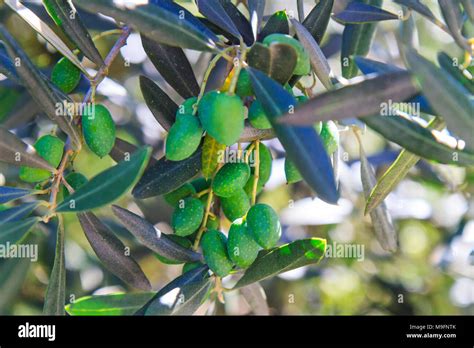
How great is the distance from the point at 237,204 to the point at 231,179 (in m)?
0.09

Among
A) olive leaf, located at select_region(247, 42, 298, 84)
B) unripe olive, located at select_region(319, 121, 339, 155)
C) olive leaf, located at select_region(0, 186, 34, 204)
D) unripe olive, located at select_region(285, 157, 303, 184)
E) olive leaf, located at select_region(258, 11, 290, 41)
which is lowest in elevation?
unripe olive, located at select_region(285, 157, 303, 184)

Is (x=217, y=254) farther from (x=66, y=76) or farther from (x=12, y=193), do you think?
(x=66, y=76)

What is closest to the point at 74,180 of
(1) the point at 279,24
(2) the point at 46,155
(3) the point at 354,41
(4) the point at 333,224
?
(2) the point at 46,155

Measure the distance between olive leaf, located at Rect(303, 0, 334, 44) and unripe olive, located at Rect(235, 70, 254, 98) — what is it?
26 cm

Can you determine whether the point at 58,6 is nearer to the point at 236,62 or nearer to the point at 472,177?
the point at 236,62

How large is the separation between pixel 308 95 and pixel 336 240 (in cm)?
136

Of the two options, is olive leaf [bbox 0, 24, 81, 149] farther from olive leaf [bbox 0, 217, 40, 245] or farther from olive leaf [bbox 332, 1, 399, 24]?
olive leaf [bbox 332, 1, 399, 24]

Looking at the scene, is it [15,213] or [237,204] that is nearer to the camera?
[15,213]

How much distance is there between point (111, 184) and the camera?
109 centimetres

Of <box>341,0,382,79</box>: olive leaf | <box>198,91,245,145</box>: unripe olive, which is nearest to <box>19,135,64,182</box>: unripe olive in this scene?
<box>198,91,245,145</box>: unripe olive

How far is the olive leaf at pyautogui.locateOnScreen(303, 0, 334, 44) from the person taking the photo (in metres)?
1.43

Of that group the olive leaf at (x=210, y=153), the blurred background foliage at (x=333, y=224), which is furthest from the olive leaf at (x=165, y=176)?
the blurred background foliage at (x=333, y=224)

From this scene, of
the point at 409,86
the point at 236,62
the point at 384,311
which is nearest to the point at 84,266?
the point at 384,311

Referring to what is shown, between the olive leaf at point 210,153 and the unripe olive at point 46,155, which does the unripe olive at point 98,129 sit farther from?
the olive leaf at point 210,153
